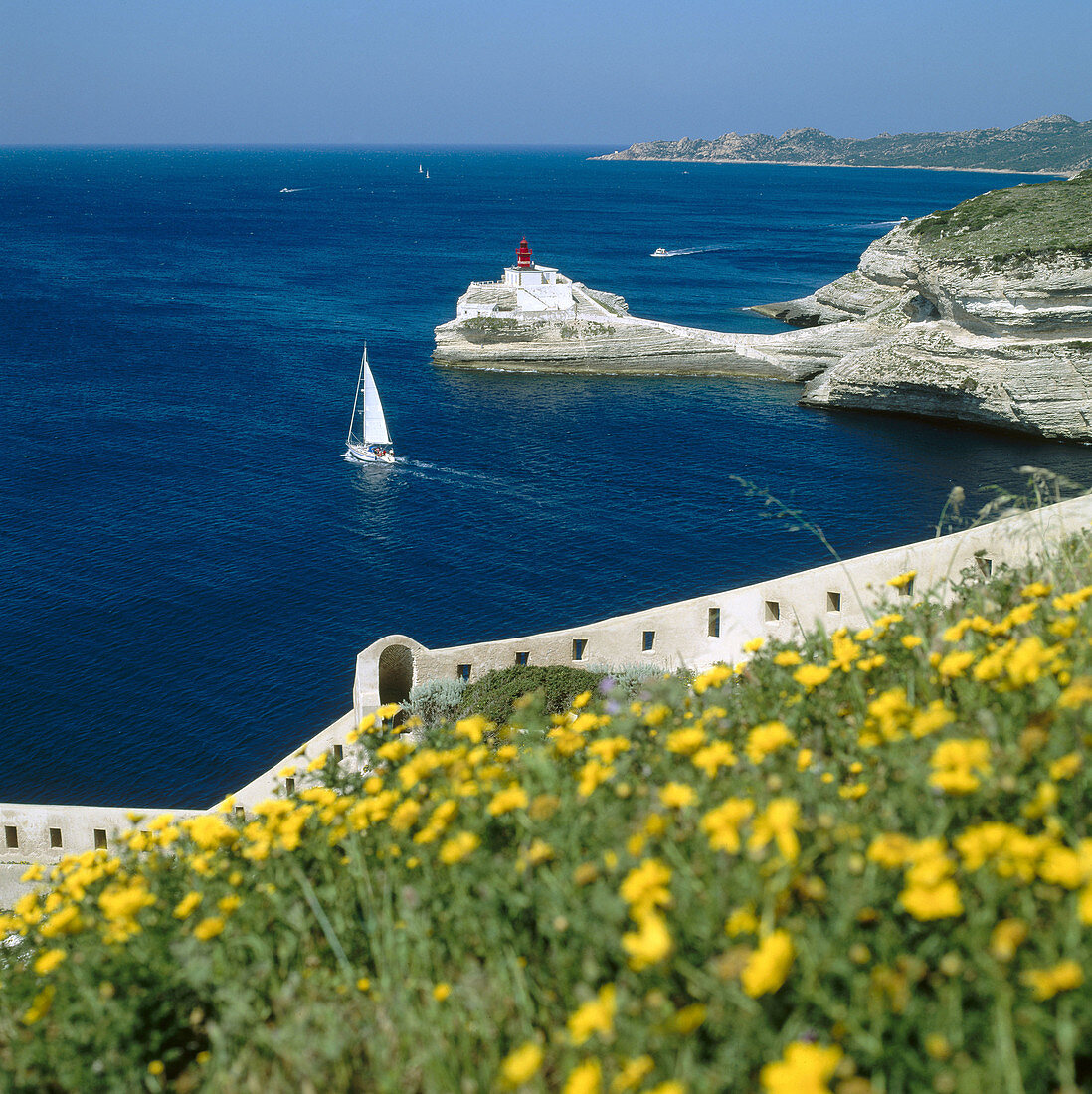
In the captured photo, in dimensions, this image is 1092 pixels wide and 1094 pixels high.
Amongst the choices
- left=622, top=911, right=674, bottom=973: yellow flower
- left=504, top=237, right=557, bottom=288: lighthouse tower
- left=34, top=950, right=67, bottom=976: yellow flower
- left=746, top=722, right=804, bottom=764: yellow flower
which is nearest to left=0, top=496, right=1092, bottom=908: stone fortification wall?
left=34, top=950, right=67, bottom=976: yellow flower

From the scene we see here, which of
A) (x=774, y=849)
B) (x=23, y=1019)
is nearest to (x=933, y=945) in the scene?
(x=774, y=849)

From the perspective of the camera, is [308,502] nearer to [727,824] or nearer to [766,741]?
[766,741]

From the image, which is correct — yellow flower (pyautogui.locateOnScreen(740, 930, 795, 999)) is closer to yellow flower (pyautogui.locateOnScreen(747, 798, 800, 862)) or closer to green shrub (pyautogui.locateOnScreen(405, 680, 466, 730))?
yellow flower (pyautogui.locateOnScreen(747, 798, 800, 862))

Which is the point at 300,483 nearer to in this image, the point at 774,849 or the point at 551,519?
the point at 551,519

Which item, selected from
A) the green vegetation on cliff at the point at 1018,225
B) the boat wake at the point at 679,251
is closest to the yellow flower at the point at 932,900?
the green vegetation on cliff at the point at 1018,225

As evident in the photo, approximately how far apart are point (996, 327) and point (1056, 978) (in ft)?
168

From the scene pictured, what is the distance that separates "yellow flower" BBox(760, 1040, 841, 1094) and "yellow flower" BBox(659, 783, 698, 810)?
3.80ft

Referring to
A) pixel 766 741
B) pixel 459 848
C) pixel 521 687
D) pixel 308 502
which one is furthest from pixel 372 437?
pixel 766 741

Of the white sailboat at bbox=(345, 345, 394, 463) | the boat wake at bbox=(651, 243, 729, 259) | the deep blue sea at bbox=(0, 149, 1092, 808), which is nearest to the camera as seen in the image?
the deep blue sea at bbox=(0, 149, 1092, 808)

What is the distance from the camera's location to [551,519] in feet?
131

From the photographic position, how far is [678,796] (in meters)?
3.78

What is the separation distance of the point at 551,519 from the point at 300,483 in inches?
494

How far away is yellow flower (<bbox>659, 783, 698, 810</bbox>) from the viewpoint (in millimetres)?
3764

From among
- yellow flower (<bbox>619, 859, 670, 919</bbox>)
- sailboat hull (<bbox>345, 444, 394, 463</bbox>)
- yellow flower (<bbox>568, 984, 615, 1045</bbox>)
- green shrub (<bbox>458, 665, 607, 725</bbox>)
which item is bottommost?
green shrub (<bbox>458, 665, 607, 725</bbox>)
